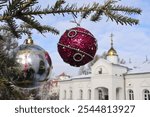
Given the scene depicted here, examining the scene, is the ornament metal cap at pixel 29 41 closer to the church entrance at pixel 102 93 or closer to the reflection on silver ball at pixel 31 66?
the reflection on silver ball at pixel 31 66

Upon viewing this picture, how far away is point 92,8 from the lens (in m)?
1.74

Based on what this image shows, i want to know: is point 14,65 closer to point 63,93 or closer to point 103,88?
point 103,88

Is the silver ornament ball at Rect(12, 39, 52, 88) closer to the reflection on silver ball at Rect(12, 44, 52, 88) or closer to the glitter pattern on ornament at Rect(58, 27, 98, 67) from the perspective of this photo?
the reflection on silver ball at Rect(12, 44, 52, 88)

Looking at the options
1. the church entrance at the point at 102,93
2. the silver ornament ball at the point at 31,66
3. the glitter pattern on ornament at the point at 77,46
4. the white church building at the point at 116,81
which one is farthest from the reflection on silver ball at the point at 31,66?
the church entrance at the point at 102,93

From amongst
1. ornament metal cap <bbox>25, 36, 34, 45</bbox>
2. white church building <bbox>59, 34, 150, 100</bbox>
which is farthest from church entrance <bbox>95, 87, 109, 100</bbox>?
ornament metal cap <bbox>25, 36, 34, 45</bbox>

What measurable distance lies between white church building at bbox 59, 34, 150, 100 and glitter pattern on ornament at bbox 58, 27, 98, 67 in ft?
84.0

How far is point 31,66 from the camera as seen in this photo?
1883 millimetres

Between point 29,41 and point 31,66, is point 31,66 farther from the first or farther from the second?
point 29,41

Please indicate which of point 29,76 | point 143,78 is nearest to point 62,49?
point 29,76

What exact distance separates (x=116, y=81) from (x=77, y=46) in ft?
88.7

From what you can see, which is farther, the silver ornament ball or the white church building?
the white church building

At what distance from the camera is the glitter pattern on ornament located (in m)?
1.98

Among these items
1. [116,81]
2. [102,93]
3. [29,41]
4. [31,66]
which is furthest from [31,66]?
[102,93]

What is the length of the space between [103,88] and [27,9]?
28.3 meters
